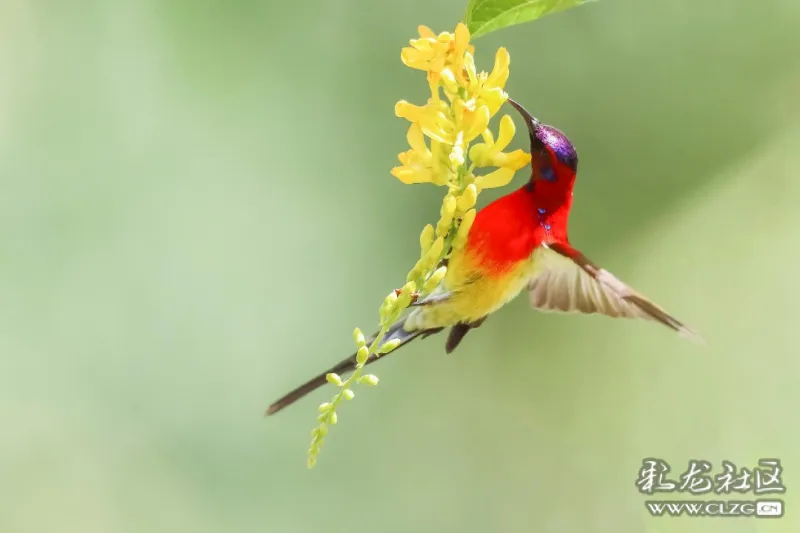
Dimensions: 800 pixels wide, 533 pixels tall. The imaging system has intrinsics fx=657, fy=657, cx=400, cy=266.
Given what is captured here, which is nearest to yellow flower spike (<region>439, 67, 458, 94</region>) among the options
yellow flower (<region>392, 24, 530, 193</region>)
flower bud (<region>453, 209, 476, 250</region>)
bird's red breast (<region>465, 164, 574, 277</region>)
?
yellow flower (<region>392, 24, 530, 193</region>)

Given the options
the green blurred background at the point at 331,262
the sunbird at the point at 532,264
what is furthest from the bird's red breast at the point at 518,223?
the green blurred background at the point at 331,262

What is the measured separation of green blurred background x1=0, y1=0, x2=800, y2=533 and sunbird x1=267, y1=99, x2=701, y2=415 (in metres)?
0.30

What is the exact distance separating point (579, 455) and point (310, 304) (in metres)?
0.56

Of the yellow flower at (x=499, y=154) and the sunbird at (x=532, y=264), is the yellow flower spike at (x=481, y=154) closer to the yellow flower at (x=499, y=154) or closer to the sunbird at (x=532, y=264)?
the yellow flower at (x=499, y=154)

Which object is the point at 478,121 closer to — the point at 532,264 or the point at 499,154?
the point at 499,154

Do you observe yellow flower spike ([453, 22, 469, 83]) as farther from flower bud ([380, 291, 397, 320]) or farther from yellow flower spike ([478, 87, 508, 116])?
flower bud ([380, 291, 397, 320])

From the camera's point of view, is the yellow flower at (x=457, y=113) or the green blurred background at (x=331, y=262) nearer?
the yellow flower at (x=457, y=113)

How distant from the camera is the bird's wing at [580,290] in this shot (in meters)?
0.80

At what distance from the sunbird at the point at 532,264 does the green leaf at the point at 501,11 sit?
152 mm

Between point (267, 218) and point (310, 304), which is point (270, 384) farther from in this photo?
point (267, 218)

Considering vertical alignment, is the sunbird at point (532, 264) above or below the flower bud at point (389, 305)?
below

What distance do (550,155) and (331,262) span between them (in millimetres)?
597

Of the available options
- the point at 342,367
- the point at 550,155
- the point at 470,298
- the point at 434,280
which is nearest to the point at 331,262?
the point at 342,367

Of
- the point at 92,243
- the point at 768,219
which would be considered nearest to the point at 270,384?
the point at 92,243
